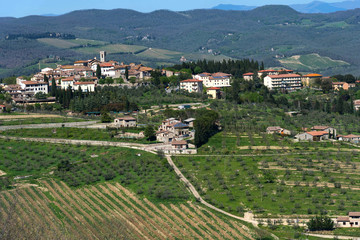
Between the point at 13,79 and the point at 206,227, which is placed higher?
the point at 13,79

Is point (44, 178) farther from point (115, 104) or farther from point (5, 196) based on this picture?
point (115, 104)

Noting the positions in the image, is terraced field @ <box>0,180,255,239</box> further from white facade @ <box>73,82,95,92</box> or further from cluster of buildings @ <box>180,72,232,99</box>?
cluster of buildings @ <box>180,72,232,99</box>

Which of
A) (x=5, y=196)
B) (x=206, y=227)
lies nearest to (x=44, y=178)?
(x=5, y=196)

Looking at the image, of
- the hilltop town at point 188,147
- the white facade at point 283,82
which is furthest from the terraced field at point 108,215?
the white facade at point 283,82

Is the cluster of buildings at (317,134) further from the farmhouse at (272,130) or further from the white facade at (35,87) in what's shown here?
the white facade at (35,87)

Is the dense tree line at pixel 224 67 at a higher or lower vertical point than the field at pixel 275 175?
higher

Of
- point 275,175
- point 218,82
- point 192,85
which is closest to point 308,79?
point 218,82
